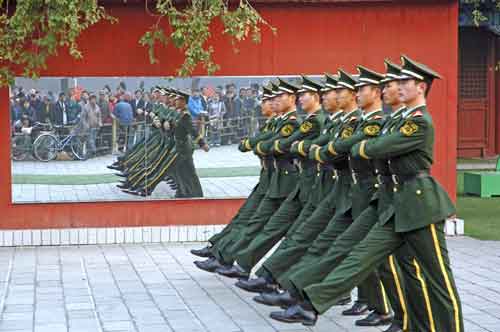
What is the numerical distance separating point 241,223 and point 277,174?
2.58 ft

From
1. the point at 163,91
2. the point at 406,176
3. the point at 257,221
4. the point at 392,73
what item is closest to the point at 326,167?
the point at 257,221

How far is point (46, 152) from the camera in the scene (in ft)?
43.2

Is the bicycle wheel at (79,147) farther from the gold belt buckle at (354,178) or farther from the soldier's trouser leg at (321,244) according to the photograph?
the gold belt buckle at (354,178)

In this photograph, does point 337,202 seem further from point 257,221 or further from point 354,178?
point 257,221

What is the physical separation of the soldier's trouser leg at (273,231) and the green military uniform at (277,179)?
0.91 feet

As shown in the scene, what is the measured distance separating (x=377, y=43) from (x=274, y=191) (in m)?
4.13

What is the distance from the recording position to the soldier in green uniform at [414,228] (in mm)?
7492

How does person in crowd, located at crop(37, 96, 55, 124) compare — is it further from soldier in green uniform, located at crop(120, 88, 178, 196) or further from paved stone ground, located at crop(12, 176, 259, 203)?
soldier in green uniform, located at crop(120, 88, 178, 196)

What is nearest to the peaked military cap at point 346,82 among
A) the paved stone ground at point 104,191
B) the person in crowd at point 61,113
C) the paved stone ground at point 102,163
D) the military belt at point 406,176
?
the military belt at point 406,176

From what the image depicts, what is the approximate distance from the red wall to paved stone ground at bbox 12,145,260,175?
1.03 feet

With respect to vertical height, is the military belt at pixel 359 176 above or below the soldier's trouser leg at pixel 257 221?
above

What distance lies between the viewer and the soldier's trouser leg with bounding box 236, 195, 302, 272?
391 inches

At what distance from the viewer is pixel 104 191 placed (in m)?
13.5

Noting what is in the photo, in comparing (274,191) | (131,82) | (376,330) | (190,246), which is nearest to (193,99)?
(131,82)
